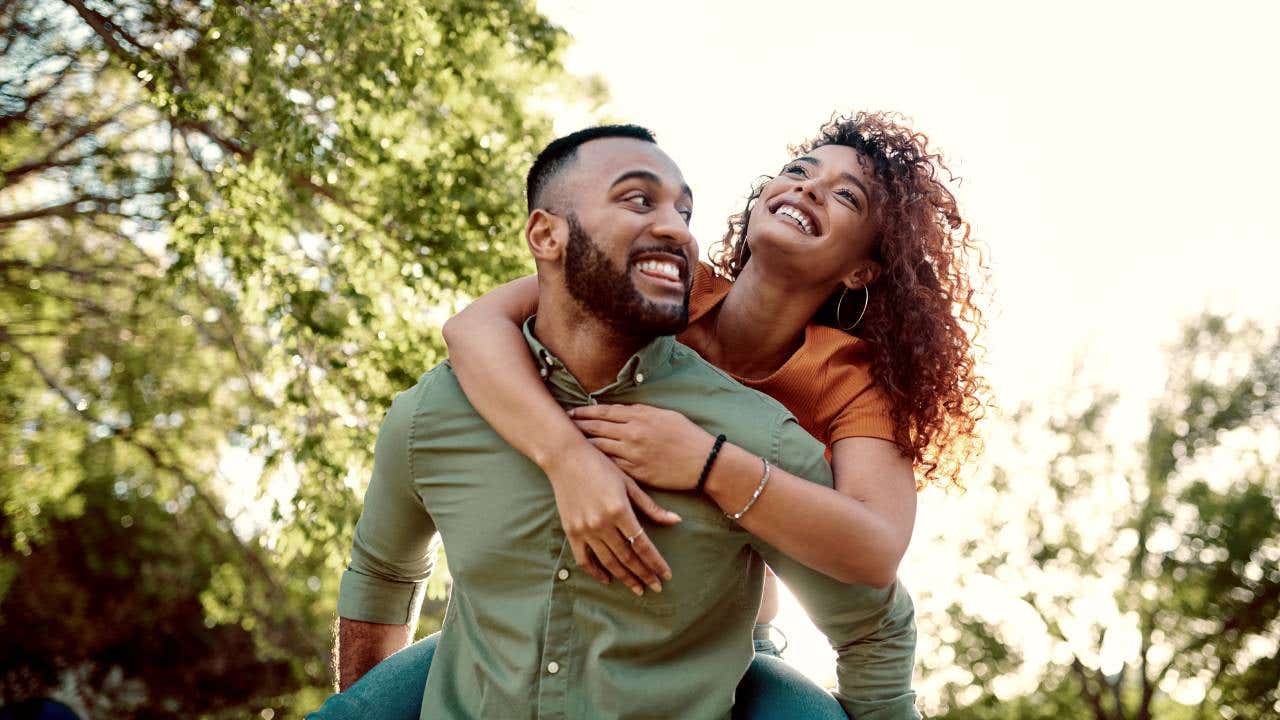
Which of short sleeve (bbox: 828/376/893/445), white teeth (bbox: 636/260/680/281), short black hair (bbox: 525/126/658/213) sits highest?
short black hair (bbox: 525/126/658/213)

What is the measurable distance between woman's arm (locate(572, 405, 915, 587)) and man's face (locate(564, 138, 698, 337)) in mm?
218

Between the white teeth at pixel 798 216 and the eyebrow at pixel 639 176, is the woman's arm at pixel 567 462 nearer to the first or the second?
the eyebrow at pixel 639 176

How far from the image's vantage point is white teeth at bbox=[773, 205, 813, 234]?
3354 mm

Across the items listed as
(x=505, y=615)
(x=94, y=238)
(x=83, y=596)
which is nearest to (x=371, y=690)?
(x=505, y=615)

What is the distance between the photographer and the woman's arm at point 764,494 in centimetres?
227

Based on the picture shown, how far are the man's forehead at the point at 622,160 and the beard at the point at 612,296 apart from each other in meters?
0.16

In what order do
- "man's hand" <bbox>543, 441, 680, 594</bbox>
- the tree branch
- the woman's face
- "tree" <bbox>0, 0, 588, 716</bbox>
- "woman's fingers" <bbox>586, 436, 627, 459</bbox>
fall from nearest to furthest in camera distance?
"man's hand" <bbox>543, 441, 680, 594</bbox>
"woman's fingers" <bbox>586, 436, 627, 459</bbox>
the woman's face
"tree" <bbox>0, 0, 588, 716</bbox>
the tree branch

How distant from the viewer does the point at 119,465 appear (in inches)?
649

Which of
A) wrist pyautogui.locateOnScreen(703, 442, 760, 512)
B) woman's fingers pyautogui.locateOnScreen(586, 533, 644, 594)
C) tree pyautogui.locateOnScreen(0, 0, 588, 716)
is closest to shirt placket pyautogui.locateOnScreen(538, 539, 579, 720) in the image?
woman's fingers pyautogui.locateOnScreen(586, 533, 644, 594)

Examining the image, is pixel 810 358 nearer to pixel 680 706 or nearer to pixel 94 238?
pixel 680 706

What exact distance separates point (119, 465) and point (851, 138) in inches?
606

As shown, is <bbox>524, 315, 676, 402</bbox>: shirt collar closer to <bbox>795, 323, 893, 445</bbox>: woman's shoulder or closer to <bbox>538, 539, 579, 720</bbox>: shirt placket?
<bbox>538, 539, 579, 720</bbox>: shirt placket

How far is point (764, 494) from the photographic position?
2.27m

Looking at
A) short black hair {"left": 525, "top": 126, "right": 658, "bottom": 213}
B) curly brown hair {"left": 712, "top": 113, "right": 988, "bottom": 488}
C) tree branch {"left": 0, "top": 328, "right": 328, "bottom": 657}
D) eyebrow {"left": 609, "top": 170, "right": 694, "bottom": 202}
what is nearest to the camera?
eyebrow {"left": 609, "top": 170, "right": 694, "bottom": 202}
